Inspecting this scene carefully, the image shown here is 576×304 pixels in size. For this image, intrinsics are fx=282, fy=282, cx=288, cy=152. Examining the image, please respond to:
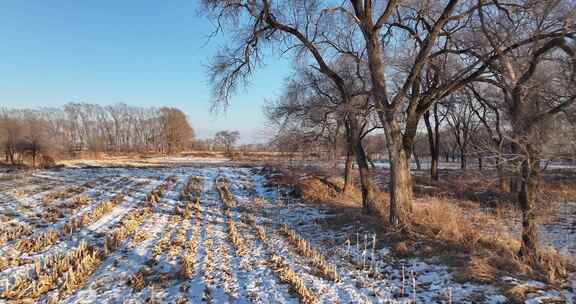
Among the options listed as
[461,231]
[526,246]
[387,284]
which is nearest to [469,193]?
[461,231]

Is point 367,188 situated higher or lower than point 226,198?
higher

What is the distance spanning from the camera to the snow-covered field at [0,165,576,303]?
489cm

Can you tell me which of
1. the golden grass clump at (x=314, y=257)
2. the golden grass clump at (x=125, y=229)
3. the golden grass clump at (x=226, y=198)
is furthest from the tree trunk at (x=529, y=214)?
the golden grass clump at (x=226, y=198)

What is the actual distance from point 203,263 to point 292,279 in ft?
7.32

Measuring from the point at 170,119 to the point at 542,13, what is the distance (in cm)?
7934

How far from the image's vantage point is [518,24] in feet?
20.9

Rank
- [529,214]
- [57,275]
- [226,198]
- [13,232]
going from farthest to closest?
[226,198] → [13,232] → [529,214] → [57,275]

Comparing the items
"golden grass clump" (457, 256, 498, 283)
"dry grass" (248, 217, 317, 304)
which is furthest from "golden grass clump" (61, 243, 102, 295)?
"golden grass clump" (457, 256, 498, 283)

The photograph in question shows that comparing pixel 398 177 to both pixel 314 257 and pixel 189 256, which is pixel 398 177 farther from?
pixel 189 256

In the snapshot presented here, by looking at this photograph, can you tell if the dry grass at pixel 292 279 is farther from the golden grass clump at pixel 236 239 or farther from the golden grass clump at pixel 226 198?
the golden grass clump at pixel 226 198

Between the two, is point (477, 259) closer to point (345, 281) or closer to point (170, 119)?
point (345, 281)

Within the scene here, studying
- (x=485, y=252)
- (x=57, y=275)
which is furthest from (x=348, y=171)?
(x=57, y=275)

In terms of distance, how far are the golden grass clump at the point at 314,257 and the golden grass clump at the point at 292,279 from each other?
2.03 feet

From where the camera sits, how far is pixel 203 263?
6.40 metres
